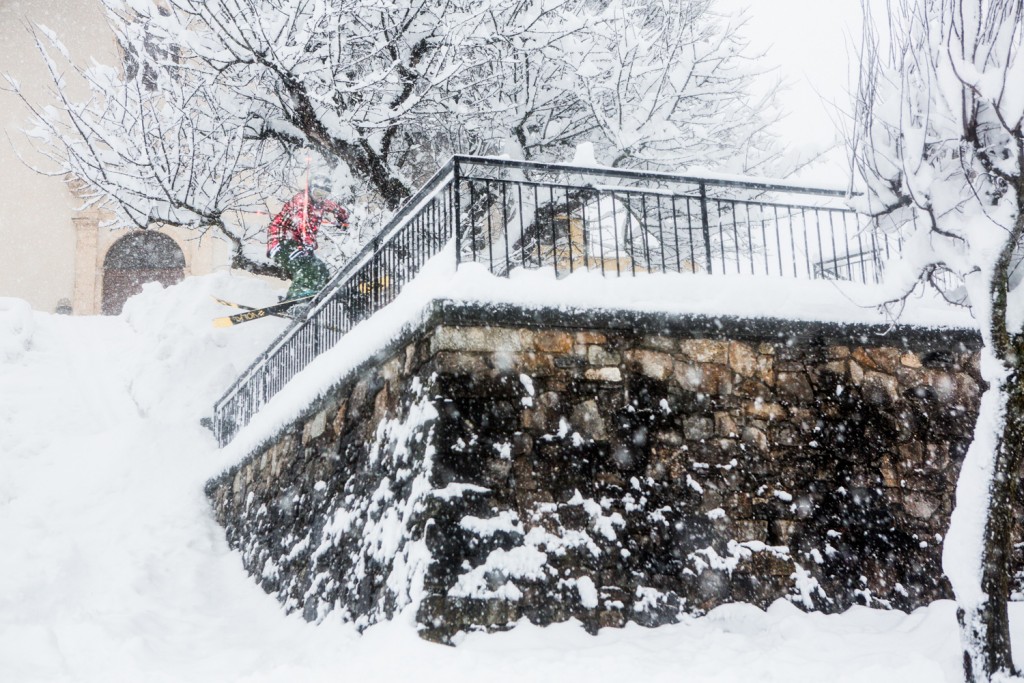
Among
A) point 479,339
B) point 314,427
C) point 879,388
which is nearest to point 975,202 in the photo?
point 879,388

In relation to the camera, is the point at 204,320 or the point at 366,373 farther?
the point at 204,320

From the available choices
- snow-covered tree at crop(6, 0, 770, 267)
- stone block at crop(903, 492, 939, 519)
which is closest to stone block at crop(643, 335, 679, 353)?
stone block at crop(903, 492, 939, 519)

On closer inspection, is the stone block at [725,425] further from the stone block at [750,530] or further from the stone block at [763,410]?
the stone block at [750,530]

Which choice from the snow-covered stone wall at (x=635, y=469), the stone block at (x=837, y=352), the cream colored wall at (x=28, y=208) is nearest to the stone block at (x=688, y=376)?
the snow-covered stone wall at (x=635, y=469)

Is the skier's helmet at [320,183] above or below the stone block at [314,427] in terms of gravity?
above

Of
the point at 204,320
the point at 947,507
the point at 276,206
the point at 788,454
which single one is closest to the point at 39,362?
the point at 204,320

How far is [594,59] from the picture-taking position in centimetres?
962

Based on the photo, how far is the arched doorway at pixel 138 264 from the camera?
818 inches

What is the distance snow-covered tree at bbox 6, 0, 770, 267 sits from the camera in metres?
8.69

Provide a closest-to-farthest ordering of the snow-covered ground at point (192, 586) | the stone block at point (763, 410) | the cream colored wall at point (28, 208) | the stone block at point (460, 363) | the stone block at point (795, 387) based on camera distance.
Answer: the snow-covered ground at point (192, 586), the stone block at point (460, 363), the stone block at point (763, 410), the stone block at point (795, 387), the cream colored wall at point (28, 208)

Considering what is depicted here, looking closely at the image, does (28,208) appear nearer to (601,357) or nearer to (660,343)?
(601,357)

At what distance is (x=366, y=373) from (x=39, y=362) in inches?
391

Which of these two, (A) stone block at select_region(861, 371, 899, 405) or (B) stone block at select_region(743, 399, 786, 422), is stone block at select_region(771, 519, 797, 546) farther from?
(A) stone block at select_region(861, 371, 899, 405)

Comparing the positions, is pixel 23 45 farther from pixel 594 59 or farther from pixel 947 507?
pixel 947 507
